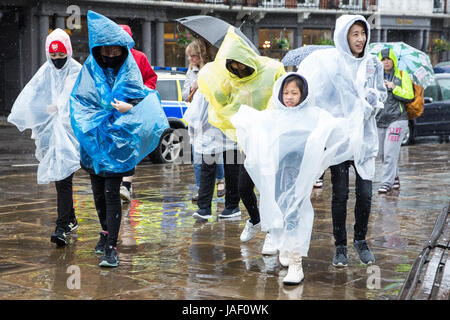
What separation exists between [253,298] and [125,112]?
1.84m

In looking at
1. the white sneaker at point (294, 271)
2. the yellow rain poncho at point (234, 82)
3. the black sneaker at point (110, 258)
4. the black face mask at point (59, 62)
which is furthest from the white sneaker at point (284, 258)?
the black face mask at point (59, 62)

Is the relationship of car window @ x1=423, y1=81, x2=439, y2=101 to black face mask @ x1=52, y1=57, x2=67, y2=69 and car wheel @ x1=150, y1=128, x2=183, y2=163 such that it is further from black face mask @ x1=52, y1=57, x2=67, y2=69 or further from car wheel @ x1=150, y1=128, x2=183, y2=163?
black face mask @ x1=52, y1=57, x2=67, y2=69

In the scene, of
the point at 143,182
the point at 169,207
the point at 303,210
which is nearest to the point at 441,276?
the point at 303,210

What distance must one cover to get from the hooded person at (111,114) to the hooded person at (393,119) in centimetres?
460

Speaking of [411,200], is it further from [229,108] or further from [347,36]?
[347,36]

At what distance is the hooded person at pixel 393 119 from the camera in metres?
9.66

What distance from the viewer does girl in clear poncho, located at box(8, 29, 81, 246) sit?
6.68 metres

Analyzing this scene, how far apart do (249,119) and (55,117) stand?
214cm

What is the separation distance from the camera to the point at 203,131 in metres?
7.92

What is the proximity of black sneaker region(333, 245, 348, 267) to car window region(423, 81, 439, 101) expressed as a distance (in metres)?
13.5

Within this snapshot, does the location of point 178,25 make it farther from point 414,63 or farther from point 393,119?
point 393,119

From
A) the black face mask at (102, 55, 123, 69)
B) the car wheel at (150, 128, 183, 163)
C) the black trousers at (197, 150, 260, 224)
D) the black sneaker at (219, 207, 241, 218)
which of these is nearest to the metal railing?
the car wheel at (150, 128, 183, 163)

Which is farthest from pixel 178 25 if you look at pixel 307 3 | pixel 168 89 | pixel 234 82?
pixel 234 82

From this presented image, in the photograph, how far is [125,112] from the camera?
5.78 m
